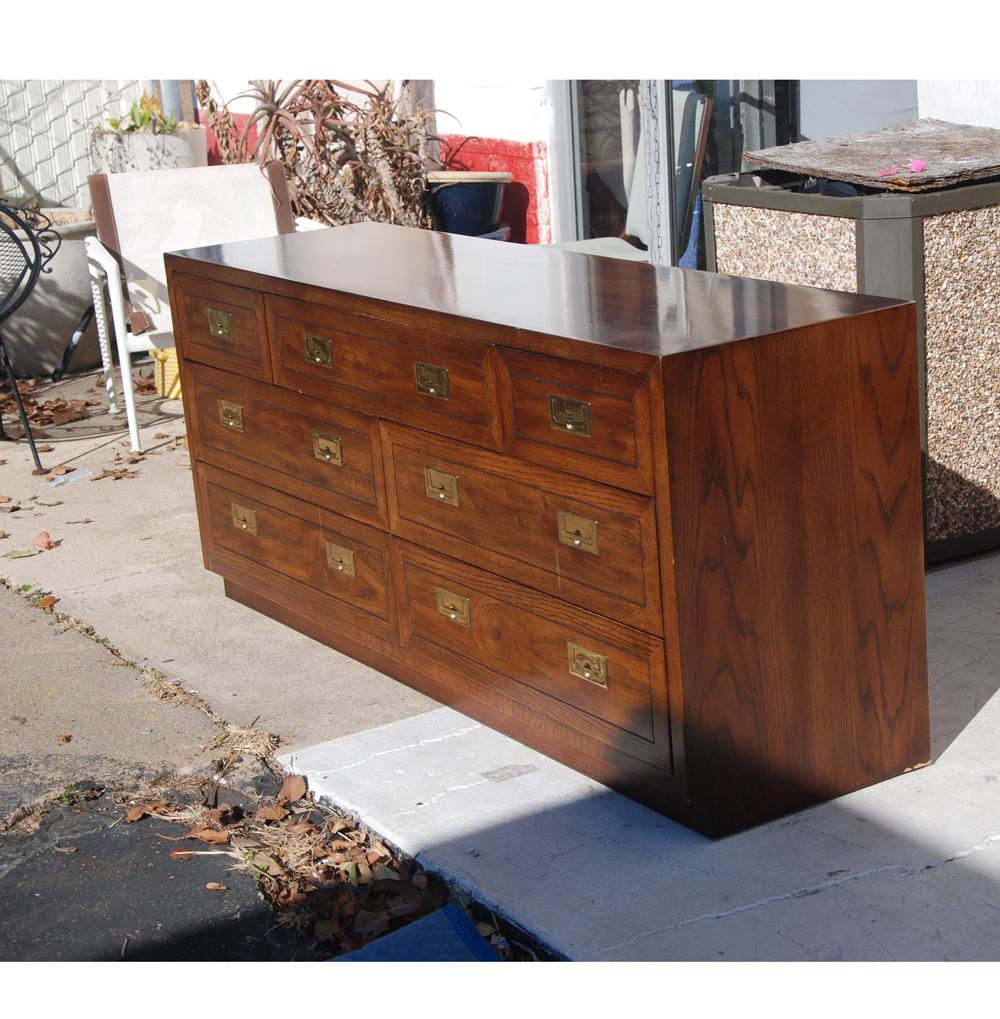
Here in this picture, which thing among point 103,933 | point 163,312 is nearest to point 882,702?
point 103,933

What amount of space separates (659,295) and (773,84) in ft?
10.0

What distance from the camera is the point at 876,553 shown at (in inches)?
121

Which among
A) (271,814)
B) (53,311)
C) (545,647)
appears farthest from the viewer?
(53,311)

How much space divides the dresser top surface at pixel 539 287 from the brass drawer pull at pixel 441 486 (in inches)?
15.5

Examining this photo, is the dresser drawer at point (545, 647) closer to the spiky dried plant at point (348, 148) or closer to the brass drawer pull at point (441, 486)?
the brass drawer pull at point (441, 486)

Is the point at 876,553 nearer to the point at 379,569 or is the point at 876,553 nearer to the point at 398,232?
the point at 379,569

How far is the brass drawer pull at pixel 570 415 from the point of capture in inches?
116

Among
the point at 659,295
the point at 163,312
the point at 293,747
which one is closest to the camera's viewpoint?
the point at 659,295

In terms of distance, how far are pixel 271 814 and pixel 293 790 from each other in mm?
97

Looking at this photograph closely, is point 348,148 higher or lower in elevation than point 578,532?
higher

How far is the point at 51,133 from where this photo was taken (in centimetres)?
1018

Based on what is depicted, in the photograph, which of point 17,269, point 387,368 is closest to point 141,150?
Result: point 17,269

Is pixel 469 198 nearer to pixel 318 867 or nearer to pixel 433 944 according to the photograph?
pixel 318 867

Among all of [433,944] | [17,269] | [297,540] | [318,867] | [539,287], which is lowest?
[318,867]
